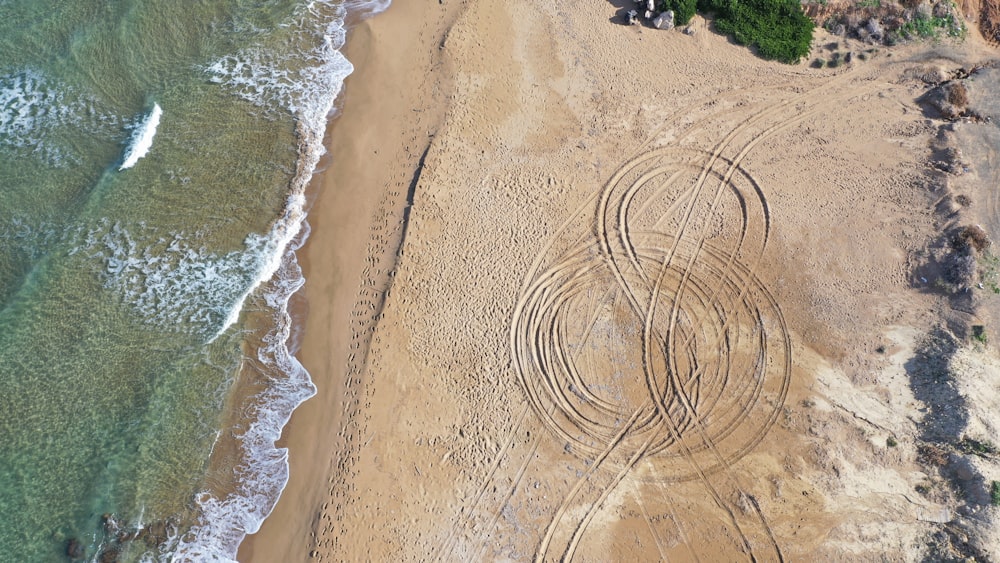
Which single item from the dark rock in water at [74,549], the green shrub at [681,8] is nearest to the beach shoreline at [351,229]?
the dark rock in water at [74,549]

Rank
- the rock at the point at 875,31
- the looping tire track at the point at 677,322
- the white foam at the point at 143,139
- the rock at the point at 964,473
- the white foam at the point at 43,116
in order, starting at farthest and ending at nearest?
the rock at the point at 875,31 < the white foam at the point at 43,116 < the white foam at the point at 143,139 < the looping tire track at the point at 677,322 < the rock at the point at 964,473

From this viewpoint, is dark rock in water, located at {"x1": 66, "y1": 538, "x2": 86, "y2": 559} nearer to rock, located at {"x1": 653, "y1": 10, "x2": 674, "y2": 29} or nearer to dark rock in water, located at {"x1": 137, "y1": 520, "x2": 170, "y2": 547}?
dark rock in water, located at {"x1": 137, "y1": 520, "x2": 170, "y2": 547}

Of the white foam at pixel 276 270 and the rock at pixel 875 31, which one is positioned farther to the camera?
the rock at pixel 875 31

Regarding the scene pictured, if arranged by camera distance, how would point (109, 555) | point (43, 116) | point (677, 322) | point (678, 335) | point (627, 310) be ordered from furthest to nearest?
point (43, 116) < point (627, 310) < point (677, 322) < point (678, 335) < point (109, 555)

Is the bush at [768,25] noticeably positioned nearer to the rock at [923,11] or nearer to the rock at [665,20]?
the rock at [665,20]

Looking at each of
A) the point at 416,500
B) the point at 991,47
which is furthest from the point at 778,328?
the point at 991,47

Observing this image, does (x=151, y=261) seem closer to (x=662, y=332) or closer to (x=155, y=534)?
(x=155, y=534)

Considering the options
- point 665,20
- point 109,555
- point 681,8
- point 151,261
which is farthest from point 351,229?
point 681,8
